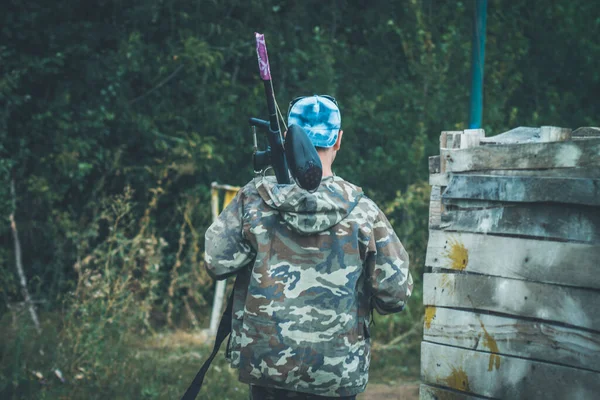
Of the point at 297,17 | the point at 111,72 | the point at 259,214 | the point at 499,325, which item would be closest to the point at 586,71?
the point at 297,17

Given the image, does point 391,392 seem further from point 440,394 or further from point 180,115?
point 180,115

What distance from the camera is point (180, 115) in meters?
9.21

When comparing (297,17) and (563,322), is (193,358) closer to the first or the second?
(563,322)

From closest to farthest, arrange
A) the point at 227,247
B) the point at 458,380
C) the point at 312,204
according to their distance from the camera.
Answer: the point at 312,204
the point at 227,247
the point at 458,380

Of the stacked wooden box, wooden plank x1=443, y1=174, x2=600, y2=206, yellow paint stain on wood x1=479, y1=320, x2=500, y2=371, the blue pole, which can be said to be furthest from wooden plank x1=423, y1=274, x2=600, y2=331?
the blue pole

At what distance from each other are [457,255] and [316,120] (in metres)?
1.11

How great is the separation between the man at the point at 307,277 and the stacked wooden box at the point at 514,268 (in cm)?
75

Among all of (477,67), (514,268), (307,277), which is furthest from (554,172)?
(477,67)

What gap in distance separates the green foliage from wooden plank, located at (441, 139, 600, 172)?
3107mm

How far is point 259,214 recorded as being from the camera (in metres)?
2.80

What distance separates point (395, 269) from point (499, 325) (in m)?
0.86

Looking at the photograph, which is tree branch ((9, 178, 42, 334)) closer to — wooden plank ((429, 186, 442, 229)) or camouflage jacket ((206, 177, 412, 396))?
wooden plank ((429, 186, 442, 229))

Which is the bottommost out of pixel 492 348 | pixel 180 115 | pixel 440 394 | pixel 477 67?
pixel 440 394

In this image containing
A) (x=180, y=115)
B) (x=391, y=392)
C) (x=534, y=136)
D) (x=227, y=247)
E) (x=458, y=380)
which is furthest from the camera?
(x=180, y=115)
